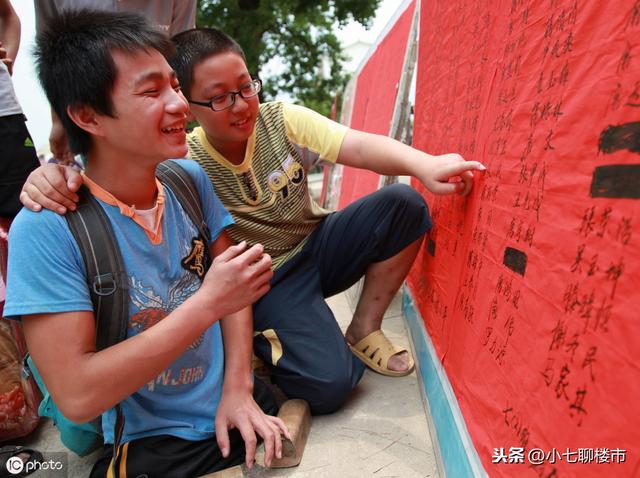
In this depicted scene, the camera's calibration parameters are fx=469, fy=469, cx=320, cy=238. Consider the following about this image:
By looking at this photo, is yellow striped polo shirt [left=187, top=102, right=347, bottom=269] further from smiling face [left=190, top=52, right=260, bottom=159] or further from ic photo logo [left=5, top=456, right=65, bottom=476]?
ic photo logo [left=5, top=456, right=65, bottom=476]

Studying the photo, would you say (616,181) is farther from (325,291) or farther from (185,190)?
(325,291)

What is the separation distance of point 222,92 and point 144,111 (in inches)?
19.9

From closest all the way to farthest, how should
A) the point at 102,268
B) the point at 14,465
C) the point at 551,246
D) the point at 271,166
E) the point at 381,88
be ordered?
the point at 551,246 → the point at 102,268 → the point at 14,465 → the point at 271,166 → the point at 381,88

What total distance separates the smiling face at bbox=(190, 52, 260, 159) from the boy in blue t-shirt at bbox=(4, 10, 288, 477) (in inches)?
12.3

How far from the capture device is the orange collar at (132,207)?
50.2 inches

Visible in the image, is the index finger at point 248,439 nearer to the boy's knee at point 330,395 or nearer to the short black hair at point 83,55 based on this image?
the boy's knee at point 330,395

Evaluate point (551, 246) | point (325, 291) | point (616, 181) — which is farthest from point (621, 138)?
point (325, 291)

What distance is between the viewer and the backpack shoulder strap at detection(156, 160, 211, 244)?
1.54 meters

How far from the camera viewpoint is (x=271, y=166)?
74.5 inches

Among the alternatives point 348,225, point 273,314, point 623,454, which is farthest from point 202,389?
point 623,454

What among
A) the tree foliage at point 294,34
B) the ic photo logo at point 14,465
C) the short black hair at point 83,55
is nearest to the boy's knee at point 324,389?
the ic photo logo at point 14,465

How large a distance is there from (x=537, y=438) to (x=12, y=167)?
6.52ft

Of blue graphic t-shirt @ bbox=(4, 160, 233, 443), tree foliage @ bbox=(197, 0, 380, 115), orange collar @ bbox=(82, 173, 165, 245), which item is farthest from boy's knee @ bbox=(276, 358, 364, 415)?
tree foliage @ bbox=(197, 0, 380, 115)

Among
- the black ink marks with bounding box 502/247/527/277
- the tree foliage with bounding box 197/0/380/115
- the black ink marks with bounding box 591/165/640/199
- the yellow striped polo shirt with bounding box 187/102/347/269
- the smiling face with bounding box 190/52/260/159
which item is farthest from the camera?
the tree foliage with bounding box 197/0/380/115
